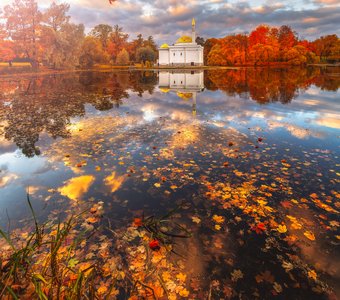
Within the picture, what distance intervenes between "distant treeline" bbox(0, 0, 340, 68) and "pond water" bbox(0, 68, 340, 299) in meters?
55.9

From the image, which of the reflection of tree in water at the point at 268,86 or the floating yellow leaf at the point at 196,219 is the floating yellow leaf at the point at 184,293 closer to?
the floating yellow leaf at the point at 196,219

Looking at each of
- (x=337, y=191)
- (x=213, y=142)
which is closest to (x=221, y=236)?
(x=337, y=191)

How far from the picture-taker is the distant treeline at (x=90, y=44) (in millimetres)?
58281

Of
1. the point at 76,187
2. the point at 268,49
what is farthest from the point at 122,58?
the point at 76,187

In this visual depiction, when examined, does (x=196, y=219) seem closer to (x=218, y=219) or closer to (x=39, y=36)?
(x=218, y=219)

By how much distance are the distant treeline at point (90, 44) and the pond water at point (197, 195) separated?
183 feet

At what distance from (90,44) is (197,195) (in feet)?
256

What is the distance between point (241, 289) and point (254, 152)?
20.1 ft

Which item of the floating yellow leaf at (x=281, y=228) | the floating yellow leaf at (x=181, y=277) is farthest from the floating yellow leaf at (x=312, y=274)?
the floating yellow leaf at (x=181, y=277)

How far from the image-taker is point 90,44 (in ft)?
236

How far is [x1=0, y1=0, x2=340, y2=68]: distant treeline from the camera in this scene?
191ft

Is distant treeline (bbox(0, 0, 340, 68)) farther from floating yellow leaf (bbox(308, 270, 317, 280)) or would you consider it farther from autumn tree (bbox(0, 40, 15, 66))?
floating yellow leaf (bbox(308, 270, 317, 280))

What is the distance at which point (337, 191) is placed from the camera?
6.30 metres

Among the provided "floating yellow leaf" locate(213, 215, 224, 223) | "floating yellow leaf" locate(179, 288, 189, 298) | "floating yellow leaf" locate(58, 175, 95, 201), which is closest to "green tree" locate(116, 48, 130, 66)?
"floating yellow leaf" locate(58, 175, 95, 201)
